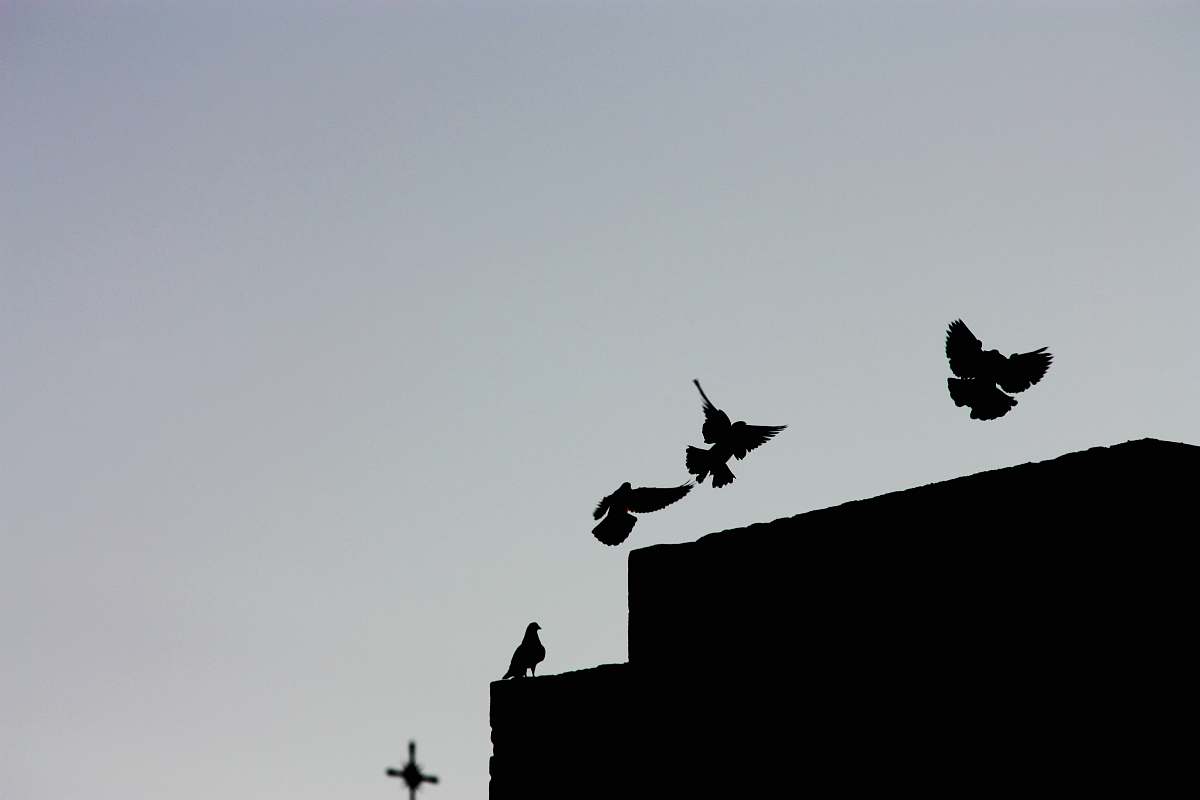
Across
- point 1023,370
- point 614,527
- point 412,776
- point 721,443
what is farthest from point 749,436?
point 412,776

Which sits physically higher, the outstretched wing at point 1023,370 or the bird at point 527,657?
the outstretched wing at point 1023,370

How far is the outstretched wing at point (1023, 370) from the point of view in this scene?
8.30m

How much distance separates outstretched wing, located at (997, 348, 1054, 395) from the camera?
8.30m

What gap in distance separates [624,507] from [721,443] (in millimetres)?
775

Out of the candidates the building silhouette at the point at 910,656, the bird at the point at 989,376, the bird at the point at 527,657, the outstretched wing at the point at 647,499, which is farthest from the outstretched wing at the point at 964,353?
the bird at the point at 527,657

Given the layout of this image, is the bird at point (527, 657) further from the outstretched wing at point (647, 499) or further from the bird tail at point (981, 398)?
the bird tail at point (981, 398)

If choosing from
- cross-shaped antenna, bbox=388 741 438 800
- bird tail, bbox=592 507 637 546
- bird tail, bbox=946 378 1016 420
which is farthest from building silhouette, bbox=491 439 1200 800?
cross-shaped antenna, bbox=388 741 438 800

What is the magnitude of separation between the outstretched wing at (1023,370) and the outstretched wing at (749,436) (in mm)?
1552

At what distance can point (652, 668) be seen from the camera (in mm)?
8438

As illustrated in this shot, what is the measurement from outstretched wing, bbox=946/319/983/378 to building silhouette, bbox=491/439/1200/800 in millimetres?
1192

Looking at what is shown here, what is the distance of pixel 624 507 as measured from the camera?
9.08 meters

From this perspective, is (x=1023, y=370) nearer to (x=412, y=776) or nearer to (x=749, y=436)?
(x=749, y=436)

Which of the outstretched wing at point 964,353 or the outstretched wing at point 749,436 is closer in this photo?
the outstretched wing at point 964,353

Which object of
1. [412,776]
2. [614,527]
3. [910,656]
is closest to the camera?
[910,656]
